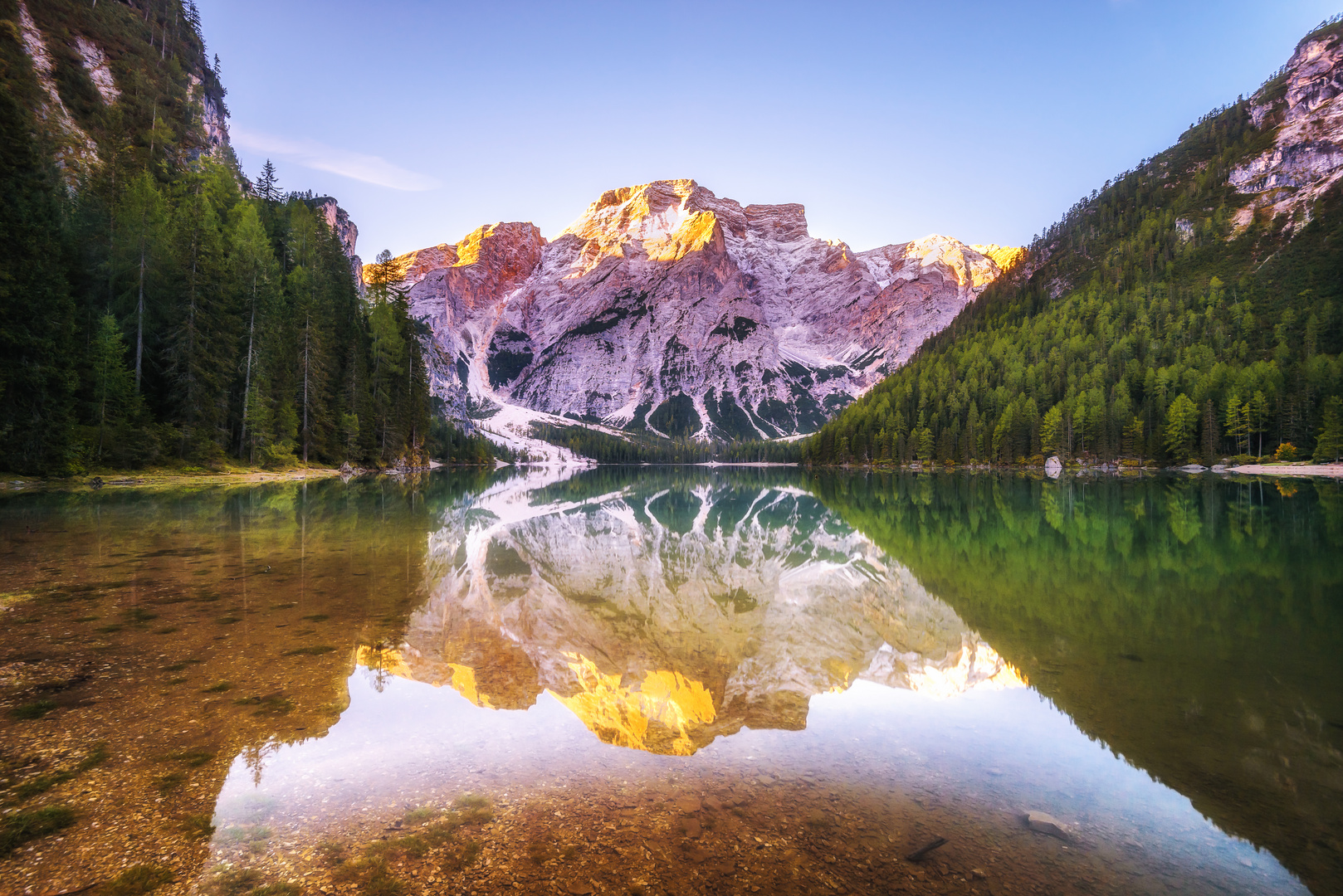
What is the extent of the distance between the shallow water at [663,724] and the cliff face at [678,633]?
0.08m

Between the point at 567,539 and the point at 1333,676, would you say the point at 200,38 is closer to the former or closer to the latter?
the point at 567,539

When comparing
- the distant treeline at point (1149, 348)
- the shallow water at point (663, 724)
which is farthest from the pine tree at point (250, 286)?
the distant treeline at point (1149, 348)

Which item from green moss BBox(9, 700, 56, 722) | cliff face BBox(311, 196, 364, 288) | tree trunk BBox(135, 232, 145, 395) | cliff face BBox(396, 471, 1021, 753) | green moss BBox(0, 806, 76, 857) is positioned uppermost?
cliff face BBox(311, 196, 364, 288)

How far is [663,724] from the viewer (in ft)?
24.2

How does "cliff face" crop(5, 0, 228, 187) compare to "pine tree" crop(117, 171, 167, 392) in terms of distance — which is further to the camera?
"cliff face" crop(5, 0, 228, 187)

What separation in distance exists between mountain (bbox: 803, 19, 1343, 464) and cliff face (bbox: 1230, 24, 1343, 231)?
42cm

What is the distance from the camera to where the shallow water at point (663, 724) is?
4.48 metres

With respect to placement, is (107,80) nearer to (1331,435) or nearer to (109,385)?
(109,385)

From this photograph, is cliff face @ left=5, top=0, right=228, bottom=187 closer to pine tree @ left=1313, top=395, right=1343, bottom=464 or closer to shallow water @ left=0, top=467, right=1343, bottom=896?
shallow water @ left=0, top=467, right=1343, bottom=896

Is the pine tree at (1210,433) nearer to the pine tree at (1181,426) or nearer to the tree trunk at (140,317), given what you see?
the pine tree at (1181,426)

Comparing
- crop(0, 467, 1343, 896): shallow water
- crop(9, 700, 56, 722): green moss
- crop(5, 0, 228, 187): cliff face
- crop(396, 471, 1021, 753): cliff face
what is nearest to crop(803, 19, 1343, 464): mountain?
crop(0, 467, 1343, 896): shallow water

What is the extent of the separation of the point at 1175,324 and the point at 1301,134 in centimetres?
9090

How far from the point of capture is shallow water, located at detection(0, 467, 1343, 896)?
448 cm

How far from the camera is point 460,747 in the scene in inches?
251
